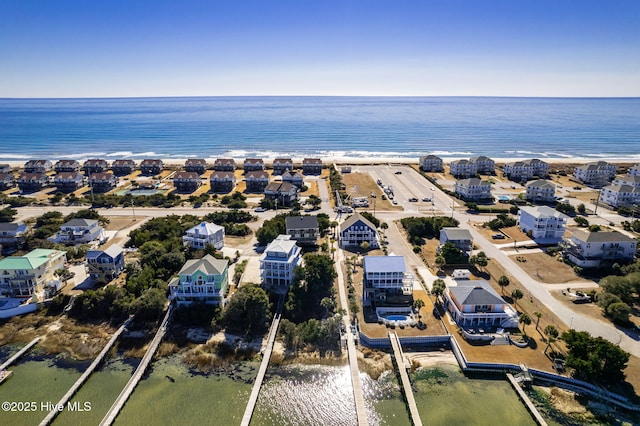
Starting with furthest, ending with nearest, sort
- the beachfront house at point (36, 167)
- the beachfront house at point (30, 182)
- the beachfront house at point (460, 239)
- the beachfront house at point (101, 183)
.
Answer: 1. the beachfront house at point (36, 167)
2. the beachfront house at point (101, 183)
3. the beachfront house at point (30, 182)
4. the beachfront house at point (460, 239)

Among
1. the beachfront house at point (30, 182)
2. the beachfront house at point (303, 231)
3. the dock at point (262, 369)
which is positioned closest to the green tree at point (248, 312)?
the dock at point (262, 369)

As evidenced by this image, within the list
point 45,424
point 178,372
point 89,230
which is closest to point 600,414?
point 178,372

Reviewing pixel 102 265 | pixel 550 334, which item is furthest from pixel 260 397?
pixel 102 265

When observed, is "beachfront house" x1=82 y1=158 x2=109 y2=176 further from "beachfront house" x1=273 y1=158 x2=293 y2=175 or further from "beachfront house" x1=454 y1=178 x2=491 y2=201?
"beachfront house" x1=454 y1=178 x2=491 y2=201

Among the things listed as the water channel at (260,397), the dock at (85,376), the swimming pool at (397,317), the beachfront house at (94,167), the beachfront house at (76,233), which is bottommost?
the water channel at (260,397)

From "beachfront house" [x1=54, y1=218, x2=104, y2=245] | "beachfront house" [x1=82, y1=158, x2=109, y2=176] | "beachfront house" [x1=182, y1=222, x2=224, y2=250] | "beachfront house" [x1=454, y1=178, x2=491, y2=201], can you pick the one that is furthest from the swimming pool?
"beachfront house" [x1=82, y1=158, x2=109, y2=176]

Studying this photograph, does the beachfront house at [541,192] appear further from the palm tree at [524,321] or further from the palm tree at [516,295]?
the palm tree at [524,321]

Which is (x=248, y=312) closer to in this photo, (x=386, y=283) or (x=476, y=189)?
(x=386, y=283)

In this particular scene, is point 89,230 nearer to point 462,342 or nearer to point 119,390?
point 119,390
